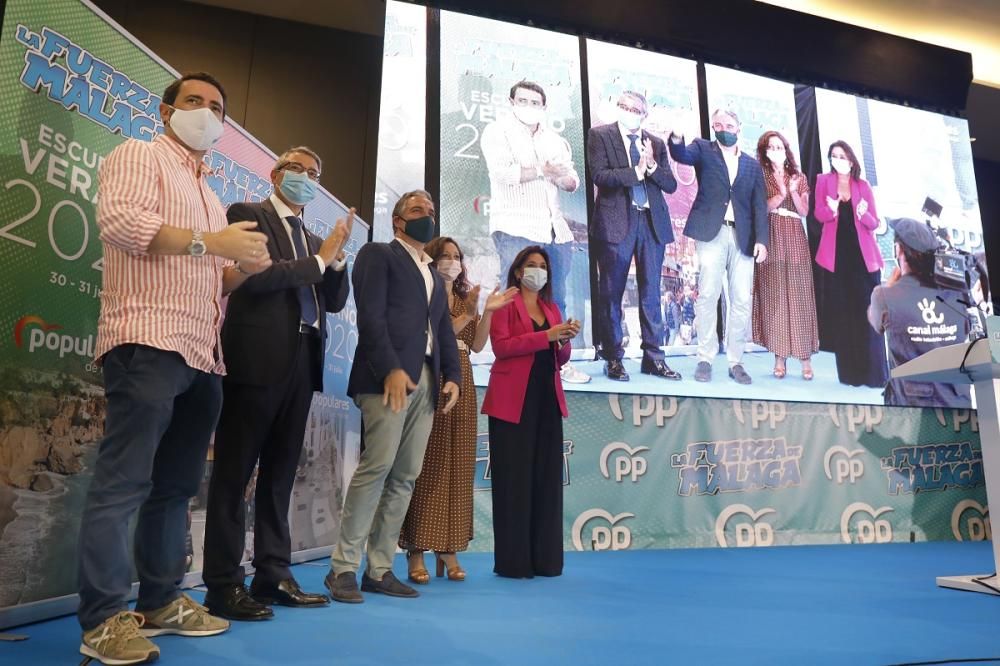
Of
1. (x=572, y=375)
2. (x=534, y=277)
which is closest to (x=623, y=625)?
(x=534, y=277)

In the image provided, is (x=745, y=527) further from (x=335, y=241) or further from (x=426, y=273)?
(x=335, y=241)

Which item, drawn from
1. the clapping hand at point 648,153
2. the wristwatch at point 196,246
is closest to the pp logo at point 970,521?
the clapping hand at point 648,153

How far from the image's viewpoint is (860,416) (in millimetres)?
4836

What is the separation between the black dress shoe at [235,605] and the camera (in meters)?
1.79

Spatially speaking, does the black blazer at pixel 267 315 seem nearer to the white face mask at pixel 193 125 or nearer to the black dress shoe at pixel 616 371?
the white face mask at pixel 193 125

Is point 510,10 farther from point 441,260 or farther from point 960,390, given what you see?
point 960,390

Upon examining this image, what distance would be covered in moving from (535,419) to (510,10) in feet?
9.69

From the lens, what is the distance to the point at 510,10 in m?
4.61

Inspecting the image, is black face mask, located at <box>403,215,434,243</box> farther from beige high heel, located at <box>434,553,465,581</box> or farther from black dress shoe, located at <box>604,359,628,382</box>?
black dress shoe, located at <box>604,359,628,382</box>

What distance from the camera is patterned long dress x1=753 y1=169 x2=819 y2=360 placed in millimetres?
4543

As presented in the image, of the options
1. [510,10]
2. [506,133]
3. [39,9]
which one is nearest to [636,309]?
[506,133]

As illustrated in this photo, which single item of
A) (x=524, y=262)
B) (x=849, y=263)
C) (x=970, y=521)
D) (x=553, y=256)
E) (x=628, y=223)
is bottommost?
(x=970, y=521)

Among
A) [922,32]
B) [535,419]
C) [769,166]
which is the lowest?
[535,419]

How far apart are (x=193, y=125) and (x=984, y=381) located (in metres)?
2.98
